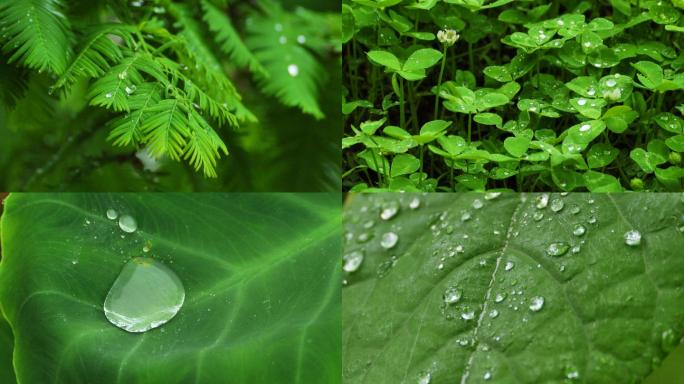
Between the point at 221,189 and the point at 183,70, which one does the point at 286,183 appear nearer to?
the point at 221,189

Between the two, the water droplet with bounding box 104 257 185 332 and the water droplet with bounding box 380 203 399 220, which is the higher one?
the water droplet with bounding box 104 257 185 332

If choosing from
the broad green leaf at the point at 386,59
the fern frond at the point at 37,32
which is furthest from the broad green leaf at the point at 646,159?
the fern frond at the point at 37,32

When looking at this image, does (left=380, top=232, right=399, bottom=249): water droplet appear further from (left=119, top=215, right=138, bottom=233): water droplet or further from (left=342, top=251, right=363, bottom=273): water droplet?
(left=119, top=215, right=138, bottom=233): water droplet

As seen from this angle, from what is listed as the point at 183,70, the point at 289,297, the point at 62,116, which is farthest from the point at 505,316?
the point at 62,116

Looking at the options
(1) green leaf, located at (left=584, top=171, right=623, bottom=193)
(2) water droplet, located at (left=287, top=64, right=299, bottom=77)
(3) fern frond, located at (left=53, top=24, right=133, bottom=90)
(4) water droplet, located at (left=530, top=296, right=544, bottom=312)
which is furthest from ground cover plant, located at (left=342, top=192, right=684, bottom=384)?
(2) water droplet, located at (left=287, top=64, right=299, bottom=77)

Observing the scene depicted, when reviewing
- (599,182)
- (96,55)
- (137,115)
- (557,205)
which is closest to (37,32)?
(96,55)

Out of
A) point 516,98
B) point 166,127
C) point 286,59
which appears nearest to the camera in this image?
point 166,127

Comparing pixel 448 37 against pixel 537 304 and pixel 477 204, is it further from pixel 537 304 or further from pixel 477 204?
pixel 537 304
